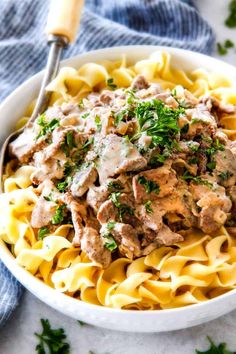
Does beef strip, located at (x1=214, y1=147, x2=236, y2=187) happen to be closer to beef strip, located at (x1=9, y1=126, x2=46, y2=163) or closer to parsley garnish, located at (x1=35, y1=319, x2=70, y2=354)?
beef strip, located at (x1=9, y1=126, x2=46, y2=163)

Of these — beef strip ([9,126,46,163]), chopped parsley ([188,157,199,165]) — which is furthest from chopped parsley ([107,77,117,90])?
chopped parsley ([188,157,199,165])

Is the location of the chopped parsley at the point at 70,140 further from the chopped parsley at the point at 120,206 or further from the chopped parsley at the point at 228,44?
the chopped parsley at the point at 228,44

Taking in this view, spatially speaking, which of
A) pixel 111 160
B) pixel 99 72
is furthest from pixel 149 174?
pixel 99 72

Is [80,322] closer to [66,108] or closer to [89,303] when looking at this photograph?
[89,303]

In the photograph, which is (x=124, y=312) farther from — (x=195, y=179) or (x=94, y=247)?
(x=195, y=179)

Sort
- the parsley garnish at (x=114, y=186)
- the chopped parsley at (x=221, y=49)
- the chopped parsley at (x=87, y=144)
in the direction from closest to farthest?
the parsley garnish at (x=114, y=186), the chopped parsley at (x=87, y=144), the chopped parsley at (x=221, y=49)

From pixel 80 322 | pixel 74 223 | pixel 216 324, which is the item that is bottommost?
pixel 216 324

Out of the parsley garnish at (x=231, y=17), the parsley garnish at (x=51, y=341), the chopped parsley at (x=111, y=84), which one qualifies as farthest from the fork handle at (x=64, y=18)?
the parsley garnish at (x=51, y=341)
